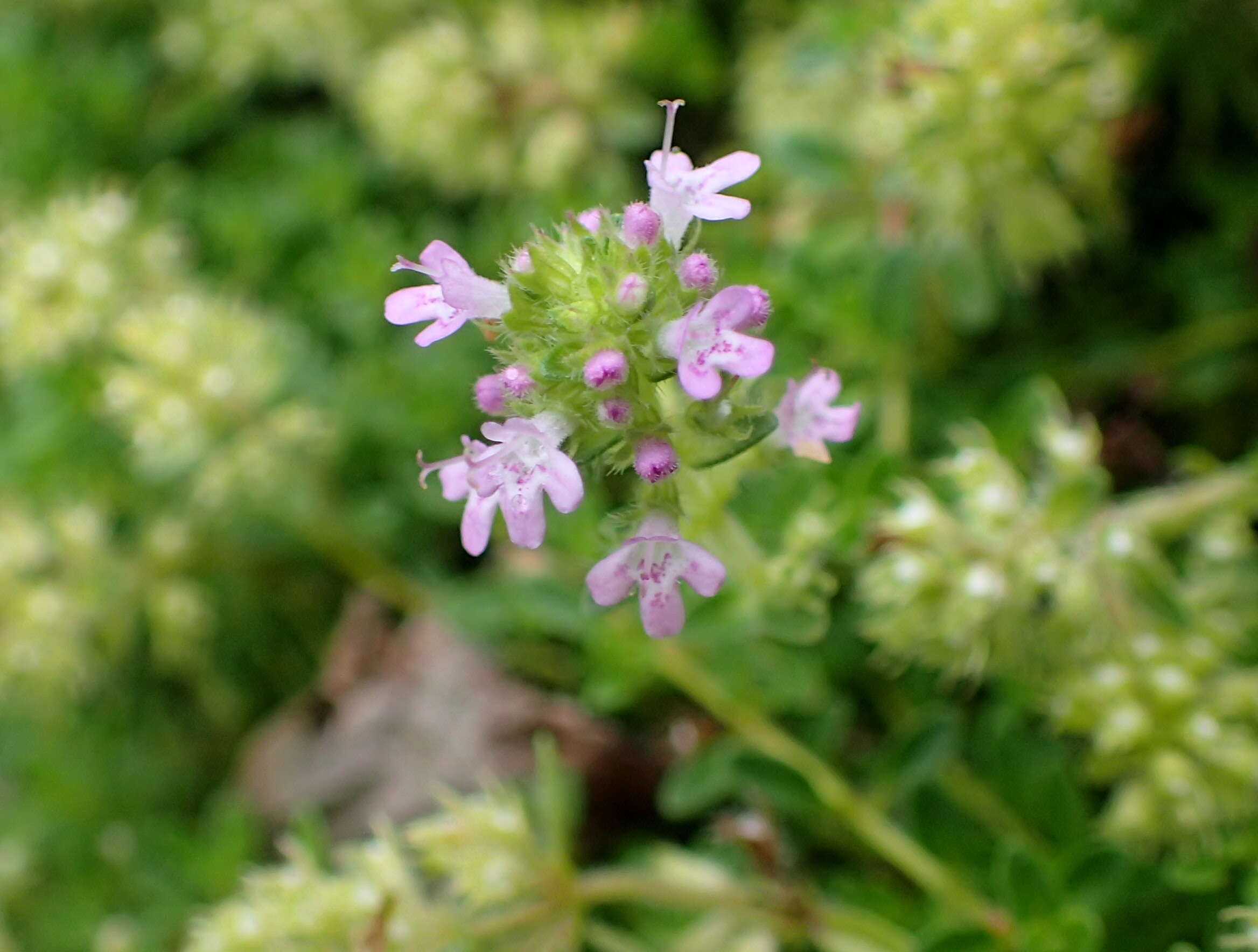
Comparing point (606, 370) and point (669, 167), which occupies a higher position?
point (669, 167)

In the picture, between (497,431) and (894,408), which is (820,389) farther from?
(894,408)

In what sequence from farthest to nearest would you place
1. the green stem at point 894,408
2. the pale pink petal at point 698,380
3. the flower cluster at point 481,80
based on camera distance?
the flower cluster at point 481,80
the green stem at point 894,408
the pale pink petal at point 698,380

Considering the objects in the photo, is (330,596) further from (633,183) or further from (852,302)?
(852,302)

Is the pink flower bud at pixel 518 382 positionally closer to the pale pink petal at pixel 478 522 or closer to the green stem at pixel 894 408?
the pale pink petal at pixel 478 522

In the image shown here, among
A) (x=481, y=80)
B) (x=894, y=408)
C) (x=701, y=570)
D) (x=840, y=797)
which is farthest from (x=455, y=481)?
(x=481, y=80)

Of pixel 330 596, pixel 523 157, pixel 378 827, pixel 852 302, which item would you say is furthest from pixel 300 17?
pixel 378 827

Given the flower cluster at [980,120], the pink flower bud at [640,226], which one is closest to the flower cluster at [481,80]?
the flower cluster at [980,120]

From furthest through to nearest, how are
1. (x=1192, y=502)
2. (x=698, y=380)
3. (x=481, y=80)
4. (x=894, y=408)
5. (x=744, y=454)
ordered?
(x=481, y=80) < (x=894, y=408) < (x=1192, y=502) < (x=744, y=454) < (x=698, y=380)
